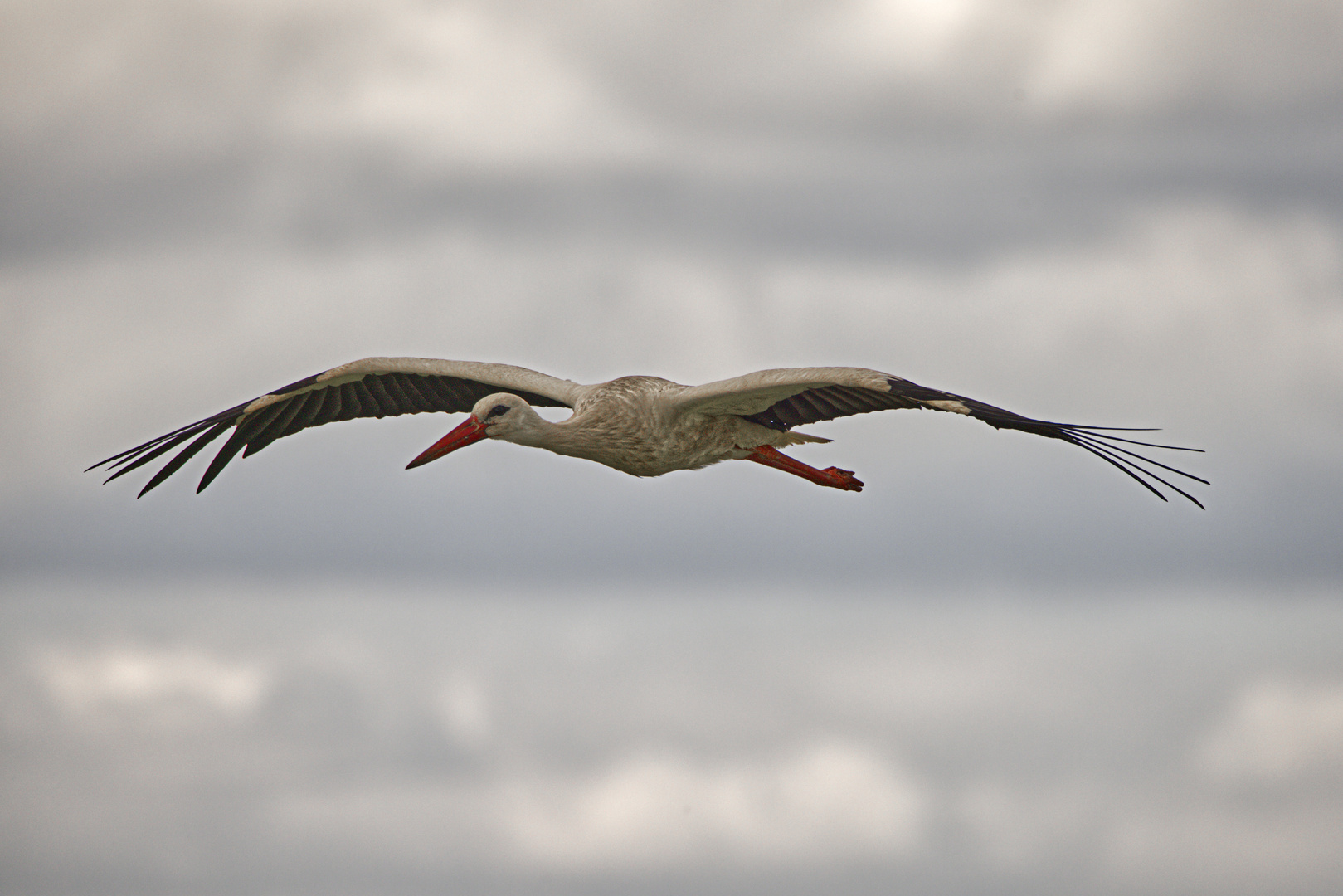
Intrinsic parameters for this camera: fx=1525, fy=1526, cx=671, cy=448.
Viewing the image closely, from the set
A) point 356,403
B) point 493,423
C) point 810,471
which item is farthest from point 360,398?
point 810,471

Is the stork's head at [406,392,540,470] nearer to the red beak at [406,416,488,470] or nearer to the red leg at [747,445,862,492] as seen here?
the red beak at [406,416,488,470]

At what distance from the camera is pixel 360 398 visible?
63.2 ft

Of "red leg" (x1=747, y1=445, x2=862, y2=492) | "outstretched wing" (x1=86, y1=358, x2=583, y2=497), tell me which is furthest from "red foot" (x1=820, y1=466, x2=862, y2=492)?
"outstretched wing" (x1=86, y1=358, x2=583, y2=497)

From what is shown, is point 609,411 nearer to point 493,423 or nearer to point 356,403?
point 493,423

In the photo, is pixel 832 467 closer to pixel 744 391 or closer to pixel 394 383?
pixel 744 391

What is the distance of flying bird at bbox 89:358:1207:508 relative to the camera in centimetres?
1505

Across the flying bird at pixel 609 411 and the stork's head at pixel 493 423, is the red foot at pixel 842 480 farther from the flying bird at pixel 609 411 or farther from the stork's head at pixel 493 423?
the stork's head at pixel 493 423

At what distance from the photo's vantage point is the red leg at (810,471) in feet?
60.0

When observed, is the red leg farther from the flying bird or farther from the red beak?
the red beak

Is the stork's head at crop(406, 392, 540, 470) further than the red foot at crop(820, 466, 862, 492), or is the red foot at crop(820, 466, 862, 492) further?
the red foot at crop(820, 466, 862, 492)

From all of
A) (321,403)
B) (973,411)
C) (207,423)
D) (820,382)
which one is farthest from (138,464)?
(973,411)

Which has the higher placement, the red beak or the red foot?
the red foot

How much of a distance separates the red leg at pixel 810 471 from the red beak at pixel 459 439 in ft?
12.4

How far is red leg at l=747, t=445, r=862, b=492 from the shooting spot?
18.3 metres
